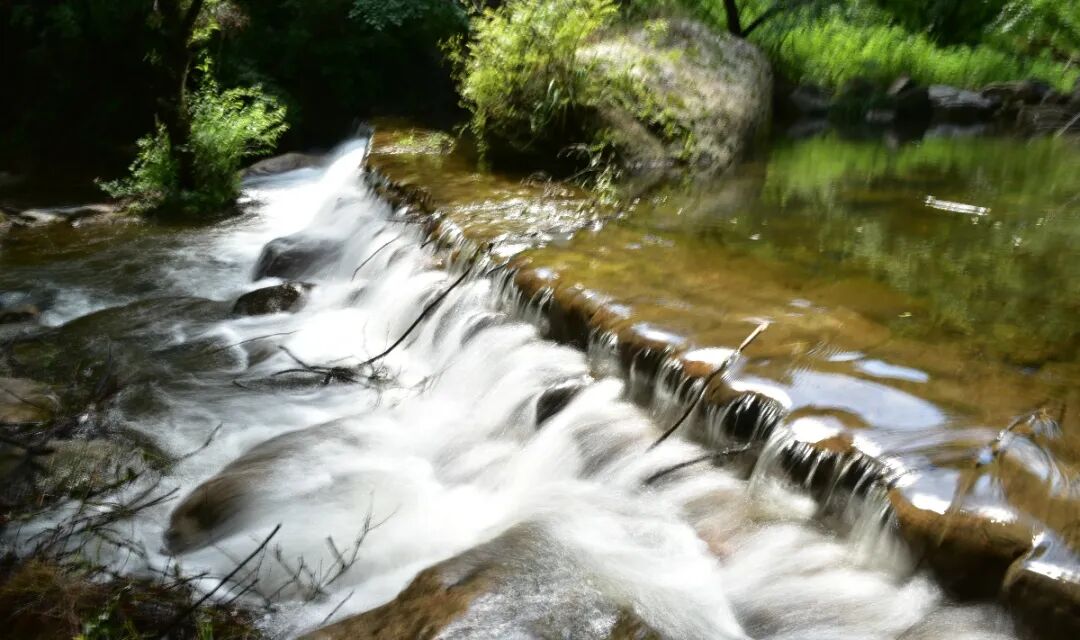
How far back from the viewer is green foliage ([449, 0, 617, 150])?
791 centimetres

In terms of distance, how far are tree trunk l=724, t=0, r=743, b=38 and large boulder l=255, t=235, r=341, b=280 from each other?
8.35 metres

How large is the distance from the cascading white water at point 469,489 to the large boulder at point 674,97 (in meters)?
2.88

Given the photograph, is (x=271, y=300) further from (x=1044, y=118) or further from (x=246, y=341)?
(x=1044, y=118)

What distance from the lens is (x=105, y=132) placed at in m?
12.4

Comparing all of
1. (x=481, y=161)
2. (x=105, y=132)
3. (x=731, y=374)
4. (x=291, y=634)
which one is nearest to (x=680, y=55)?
(x=481, y=161)

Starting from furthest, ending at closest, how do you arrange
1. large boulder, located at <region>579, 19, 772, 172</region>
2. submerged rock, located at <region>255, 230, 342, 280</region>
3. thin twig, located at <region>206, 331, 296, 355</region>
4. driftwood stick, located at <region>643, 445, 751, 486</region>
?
large boulder, located at <region>579, 19, 772, 172</region> < submerged rock, located at <region>255, 230, 342, 280</region> < thin twig, located at <region>206, 331, 296, 355</region> < driftwood stick, located at <region>643, 445, 751, 486</region>

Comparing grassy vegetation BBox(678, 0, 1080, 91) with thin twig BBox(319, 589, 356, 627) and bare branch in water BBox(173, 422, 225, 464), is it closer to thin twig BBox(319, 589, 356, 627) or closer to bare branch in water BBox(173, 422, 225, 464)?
bare branch in water BBox(173, 422, 225, 464)

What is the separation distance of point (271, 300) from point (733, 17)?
31.8 ft

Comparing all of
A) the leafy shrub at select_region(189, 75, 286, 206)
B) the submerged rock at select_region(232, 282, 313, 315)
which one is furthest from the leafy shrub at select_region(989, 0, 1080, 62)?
the submerged rock at select_region(232, 282, 313, 315)

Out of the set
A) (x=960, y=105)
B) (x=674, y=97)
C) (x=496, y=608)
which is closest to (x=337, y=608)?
(x=496, y=608)

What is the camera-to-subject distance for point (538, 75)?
802 cm

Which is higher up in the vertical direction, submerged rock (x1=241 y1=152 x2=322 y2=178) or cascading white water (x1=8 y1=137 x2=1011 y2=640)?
submerged rock (x1=241 y1=152 x2=322 y2=178)

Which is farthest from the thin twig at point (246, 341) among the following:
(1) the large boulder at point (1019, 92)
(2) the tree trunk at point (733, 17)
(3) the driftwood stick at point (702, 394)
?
(1) the large boulder at point (1019, 92)

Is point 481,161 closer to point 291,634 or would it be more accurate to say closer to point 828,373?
point 828,373
